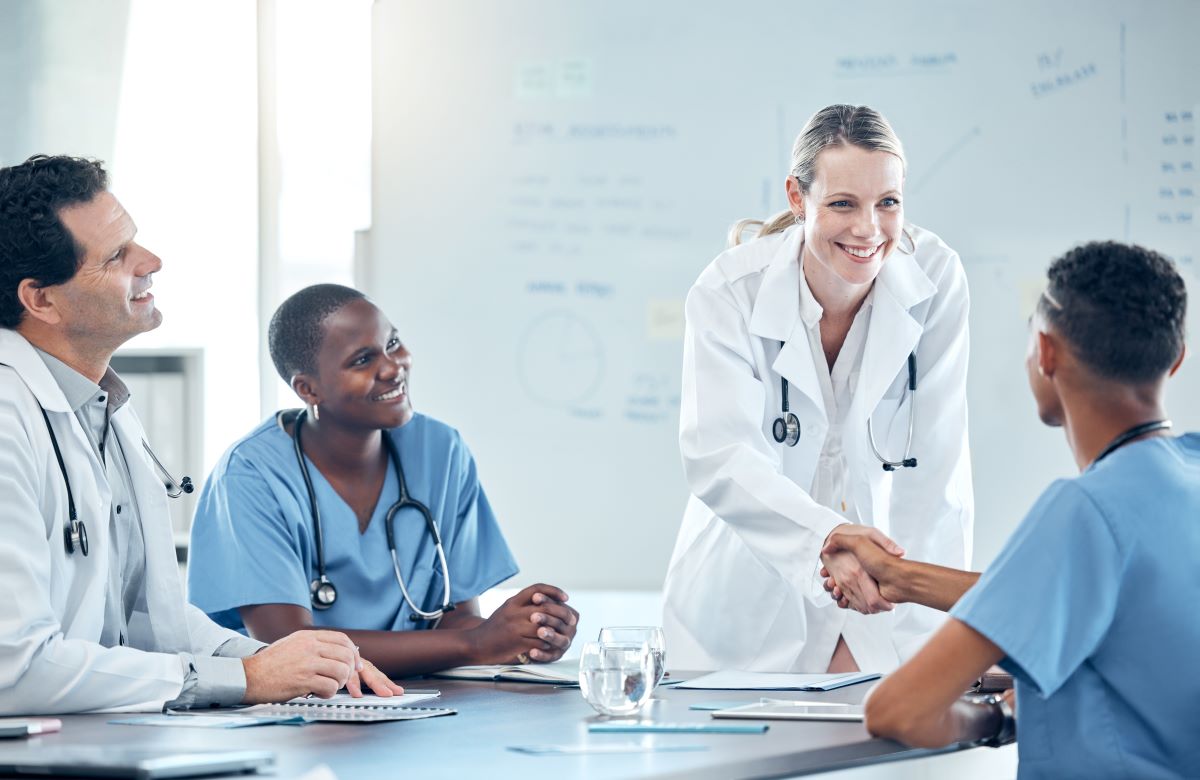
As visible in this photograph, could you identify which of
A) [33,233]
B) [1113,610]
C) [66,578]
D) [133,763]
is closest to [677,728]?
[1113,610]

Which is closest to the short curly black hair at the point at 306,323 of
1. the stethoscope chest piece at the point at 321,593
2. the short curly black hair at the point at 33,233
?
the stethoscope chest piece at the point at 321,593

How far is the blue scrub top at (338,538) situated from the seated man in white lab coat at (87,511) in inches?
6.9

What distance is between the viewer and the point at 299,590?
2273 millimetres

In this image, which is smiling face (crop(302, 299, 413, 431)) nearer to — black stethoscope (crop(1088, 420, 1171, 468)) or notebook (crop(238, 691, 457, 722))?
notebook (crop(238, 691, 457, 722))

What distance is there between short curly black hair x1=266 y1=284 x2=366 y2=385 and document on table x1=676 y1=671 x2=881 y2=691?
979 mm

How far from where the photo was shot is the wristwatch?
1559mm

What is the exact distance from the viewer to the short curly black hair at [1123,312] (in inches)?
55.8

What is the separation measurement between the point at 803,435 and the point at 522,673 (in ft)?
2.21

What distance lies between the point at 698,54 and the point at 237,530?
5.39 ft

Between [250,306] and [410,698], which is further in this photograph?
[250,306]

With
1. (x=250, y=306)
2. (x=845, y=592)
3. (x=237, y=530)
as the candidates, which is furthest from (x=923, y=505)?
(x=250, y=306)

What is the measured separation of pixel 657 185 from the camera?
10.8 ft

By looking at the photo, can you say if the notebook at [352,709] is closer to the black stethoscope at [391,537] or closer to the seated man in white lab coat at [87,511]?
the seated man in white lab coat at [87,511]

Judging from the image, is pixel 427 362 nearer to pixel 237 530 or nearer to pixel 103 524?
pixel 237 530
